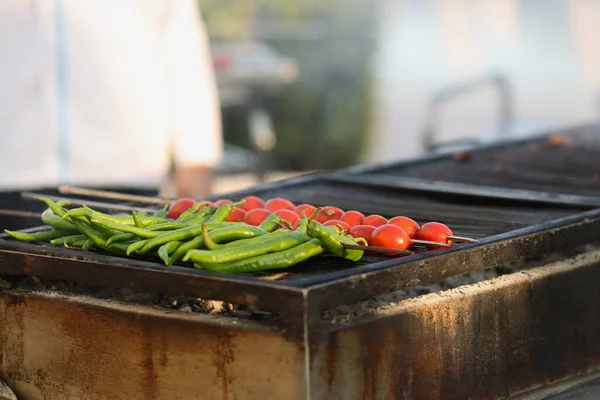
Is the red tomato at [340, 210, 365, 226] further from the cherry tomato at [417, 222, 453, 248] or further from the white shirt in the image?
the white shirt

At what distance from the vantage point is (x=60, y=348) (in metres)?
3.73

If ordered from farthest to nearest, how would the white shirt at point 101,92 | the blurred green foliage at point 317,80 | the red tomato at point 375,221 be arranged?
the blurred green foliage at point 317,80 < the white shirt at point 101,92 < the red tomato at point 375,221

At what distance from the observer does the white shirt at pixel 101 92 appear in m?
5.60

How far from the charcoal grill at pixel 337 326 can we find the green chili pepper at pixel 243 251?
0.06m

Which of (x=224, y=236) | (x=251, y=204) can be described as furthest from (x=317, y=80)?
(x=224, y=236)

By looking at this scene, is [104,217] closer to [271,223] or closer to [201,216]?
[201,216]

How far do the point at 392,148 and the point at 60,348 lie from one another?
10.3 m

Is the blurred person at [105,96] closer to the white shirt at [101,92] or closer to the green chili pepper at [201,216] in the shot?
the white shirt at [101,92]

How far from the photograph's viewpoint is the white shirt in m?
5.60

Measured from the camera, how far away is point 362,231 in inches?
147

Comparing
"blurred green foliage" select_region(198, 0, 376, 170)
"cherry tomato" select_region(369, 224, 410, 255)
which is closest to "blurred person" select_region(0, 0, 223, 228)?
"cherry tomato" select_region(369, 224, 410, 255)

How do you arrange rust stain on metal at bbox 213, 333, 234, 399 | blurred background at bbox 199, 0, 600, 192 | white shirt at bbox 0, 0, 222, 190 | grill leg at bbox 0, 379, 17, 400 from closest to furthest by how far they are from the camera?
rust stain on metal at bbox 213, 333, 234, 399
grill leg at bbox 0, 379, 17, 400
white shirt at bbox 0, 0, 222, 190
blurred background at bbox 199, 0, 600, 192

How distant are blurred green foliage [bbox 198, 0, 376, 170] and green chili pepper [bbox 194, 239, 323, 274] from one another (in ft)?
34.6

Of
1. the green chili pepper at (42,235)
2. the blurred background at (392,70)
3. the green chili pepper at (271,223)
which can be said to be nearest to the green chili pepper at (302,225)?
the green chili pepper at (271,223)
